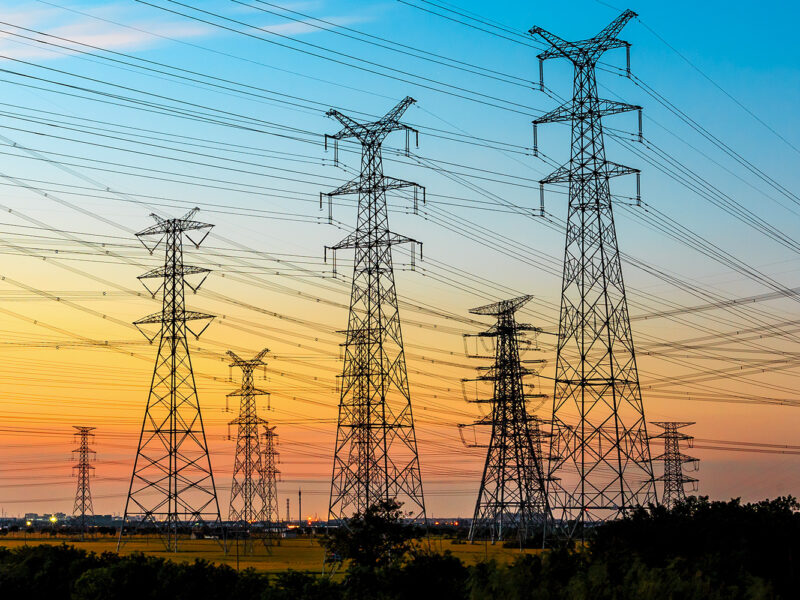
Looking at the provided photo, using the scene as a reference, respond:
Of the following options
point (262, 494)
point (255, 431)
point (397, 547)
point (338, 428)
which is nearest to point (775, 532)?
point (397, 547)

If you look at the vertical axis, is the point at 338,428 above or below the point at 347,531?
above

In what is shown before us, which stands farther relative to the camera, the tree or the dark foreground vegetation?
the tree

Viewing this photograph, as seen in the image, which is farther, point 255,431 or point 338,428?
point 255,431

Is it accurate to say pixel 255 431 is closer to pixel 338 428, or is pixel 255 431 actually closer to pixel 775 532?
pixel 338 428

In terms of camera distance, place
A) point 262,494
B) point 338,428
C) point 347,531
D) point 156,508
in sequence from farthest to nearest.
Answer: point 262,494 < point 156,508 < point 338,428 < point 347,531

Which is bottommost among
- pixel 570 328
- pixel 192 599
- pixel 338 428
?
pixel 192 599

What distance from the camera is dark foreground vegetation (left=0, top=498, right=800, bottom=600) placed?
37.7m

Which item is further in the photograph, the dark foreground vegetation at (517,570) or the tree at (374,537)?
the tree at (374,537)

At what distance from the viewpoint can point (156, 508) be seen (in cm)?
7288

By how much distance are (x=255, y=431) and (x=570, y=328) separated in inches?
2071

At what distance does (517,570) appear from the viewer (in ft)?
130

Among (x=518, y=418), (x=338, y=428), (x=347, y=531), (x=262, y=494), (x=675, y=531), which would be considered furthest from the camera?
(x=262, y=494)

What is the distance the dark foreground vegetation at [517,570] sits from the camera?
3772cm

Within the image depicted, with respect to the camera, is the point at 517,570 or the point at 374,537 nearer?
the point at 517,570
